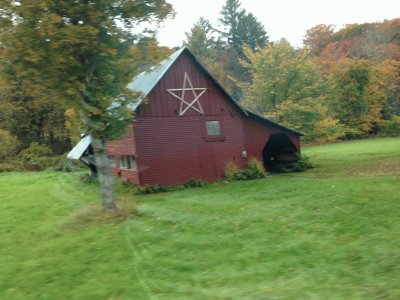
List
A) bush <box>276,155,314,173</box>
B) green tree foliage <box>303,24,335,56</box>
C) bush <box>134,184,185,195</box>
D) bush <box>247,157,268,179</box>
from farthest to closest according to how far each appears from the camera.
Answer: green tree foliage <box>303,24,335,56</box> → bush <box>276,155,314,173</box> → bush <box>247,157,268,179</box> → bush <box>134,184,185,195</box>

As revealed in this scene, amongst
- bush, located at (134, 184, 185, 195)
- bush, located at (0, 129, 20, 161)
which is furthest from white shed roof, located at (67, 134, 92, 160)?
bush, located at (0, 129, 20, 161)

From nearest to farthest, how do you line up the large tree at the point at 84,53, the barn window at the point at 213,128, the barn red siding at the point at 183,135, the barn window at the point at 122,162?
the large tree at the point at 84,53, the barn red siding at the point at 183,135, the barn window at the point at 122,162, the barn window at the point at 213,128

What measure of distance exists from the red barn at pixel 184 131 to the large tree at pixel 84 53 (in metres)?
6.56

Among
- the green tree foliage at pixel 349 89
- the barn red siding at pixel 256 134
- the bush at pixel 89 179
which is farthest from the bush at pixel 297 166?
Result: the green tree foliage at pixel 349 89

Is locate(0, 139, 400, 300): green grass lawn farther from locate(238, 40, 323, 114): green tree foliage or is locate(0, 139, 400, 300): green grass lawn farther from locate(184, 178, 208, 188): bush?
locate(238, 40, 323, 114): green tree foliage

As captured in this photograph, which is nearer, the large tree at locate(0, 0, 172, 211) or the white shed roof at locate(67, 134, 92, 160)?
the large tree at locate(0, 0, 172, 211)

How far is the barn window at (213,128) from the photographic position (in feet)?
70.5

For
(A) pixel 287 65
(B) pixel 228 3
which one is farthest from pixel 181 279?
(B) pixel 228 3

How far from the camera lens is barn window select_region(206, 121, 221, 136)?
21484 mm

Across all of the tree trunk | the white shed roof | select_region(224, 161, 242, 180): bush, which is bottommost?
select_region(224, 161, 242, 180): bush

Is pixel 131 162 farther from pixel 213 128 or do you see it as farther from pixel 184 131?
pixel 213 128

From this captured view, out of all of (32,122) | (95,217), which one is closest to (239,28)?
(32,122)

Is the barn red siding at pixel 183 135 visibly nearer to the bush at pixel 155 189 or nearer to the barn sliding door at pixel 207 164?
the barn sliding door at pixel 207 164

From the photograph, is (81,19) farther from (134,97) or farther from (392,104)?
(392,104)
